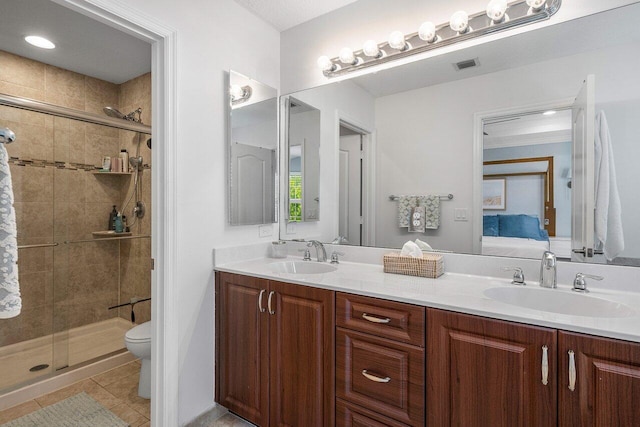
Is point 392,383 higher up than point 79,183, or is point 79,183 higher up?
point 79,183

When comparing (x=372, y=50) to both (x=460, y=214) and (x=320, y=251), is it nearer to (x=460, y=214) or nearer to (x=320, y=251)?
(x=460, y=214)

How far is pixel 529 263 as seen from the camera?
154cm

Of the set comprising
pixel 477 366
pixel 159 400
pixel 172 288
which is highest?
pixel 172 288

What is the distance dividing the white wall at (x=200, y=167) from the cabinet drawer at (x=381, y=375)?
34.3 inches

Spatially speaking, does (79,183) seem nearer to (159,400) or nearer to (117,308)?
(117,308)

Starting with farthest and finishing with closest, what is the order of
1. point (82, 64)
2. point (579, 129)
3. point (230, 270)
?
point (82, 64)
point (230, 270)
point (579, 129)

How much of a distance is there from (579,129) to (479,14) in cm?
73

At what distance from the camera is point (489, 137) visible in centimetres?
168

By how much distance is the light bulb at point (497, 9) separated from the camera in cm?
152

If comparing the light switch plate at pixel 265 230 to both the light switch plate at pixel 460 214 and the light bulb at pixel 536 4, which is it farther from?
the light bulb at pixel 536 4

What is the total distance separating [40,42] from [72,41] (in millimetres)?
244

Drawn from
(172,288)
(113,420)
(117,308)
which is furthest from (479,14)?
(117,308)

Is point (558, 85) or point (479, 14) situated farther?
point (479, 14)

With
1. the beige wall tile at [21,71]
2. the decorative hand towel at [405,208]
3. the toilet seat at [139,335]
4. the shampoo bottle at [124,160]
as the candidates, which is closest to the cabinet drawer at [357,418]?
the decorative hand towel at [405,208]
